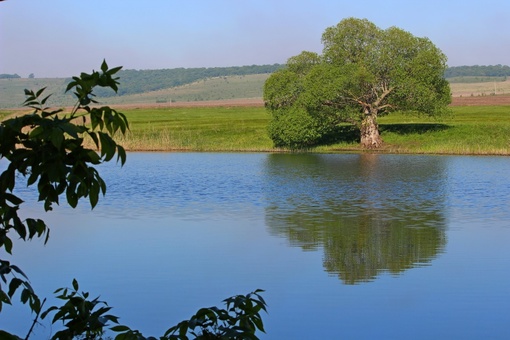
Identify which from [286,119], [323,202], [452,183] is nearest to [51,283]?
[323,202]

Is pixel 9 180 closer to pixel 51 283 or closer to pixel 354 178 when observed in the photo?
pixel 51 283

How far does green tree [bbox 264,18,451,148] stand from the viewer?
4206 centimetres

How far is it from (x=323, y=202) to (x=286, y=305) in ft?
40.5

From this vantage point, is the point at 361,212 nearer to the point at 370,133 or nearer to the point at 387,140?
the point at 370,133

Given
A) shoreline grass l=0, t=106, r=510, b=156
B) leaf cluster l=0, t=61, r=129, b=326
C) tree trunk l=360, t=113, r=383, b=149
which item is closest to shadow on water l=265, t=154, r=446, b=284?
shoreline grass l=0, t=106, r=510, b=156

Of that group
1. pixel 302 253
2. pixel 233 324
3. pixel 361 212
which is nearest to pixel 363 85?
pixel 361 212

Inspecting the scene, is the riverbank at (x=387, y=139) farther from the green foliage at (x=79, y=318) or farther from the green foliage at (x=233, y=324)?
the green foliage at (x=233, y=324)

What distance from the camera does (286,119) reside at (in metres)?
44.2

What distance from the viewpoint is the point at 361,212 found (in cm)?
1970

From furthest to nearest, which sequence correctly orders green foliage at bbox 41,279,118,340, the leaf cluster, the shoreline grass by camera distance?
the shoreline grass
green foliage at bbox 41,279,118,340
the leaf cluster

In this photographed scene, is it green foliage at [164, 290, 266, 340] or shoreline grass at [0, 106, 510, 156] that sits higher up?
green foliage at [164, 290, 266, 340]

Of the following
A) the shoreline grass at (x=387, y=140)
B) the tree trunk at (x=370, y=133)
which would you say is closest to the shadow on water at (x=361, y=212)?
the shoreline grass at (x=387, y=140)

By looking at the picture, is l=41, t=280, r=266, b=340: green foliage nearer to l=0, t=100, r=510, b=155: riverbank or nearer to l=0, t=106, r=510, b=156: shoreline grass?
l=0, t=106, r=510, b=156: shoreline grass

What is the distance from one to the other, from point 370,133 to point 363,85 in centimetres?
282
